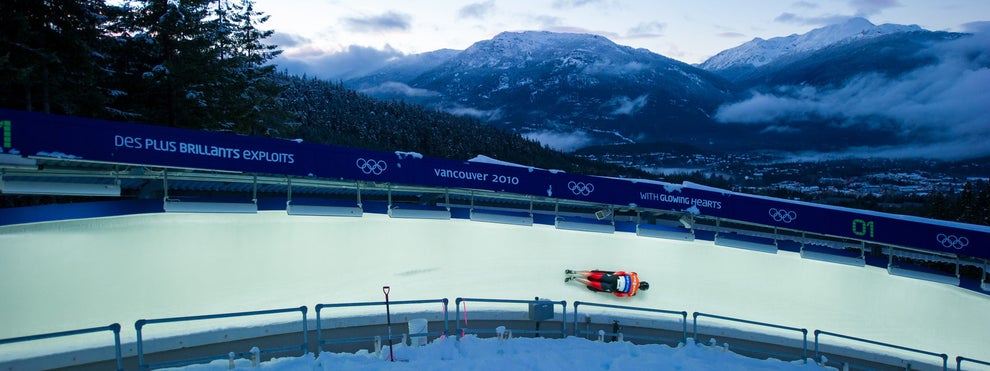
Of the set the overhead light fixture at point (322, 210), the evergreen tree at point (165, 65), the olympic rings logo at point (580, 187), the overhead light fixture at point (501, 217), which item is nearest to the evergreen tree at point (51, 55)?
the evergreen tree at point (165, 65)

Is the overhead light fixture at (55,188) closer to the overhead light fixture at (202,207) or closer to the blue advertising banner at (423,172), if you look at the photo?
the blue advertising banner at (423,172)

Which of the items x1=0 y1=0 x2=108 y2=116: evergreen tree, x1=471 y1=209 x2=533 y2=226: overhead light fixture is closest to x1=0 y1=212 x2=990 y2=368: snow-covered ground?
x1=471 y1=209 x2=533 y2=226: overhead light fixture

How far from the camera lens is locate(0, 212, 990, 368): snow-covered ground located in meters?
6.97

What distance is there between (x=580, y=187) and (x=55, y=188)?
8207 mm

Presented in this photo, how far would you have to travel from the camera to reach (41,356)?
586cm

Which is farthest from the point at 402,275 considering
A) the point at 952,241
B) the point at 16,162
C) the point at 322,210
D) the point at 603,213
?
the point at 952,241

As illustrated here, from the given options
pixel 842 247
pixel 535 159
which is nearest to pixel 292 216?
pixel 842 247

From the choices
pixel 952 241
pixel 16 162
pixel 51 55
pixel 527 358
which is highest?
pixel 51 55

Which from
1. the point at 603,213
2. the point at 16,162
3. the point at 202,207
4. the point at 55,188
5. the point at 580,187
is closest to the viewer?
the point at 16,162

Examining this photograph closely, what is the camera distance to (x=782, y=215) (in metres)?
11.2

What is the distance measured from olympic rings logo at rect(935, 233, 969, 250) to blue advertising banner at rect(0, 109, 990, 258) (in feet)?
0.05

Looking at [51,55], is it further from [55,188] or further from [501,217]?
[501,217]

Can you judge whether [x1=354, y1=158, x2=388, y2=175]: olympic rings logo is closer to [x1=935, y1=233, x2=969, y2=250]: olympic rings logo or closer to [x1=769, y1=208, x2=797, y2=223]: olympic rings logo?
[x1=769, y1=208, x2=797, y2=223]: olympic rings logo

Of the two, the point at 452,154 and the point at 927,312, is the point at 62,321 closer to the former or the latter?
the point at 927,312
